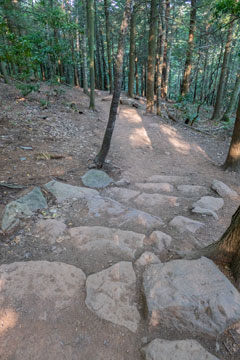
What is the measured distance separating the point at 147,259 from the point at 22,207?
216 cm

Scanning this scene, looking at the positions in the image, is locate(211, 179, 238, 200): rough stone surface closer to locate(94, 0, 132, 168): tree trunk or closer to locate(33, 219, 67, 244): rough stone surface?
locate(94, 0, 132, 168): tree trunk

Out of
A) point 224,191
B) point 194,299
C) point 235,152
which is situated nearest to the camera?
point 194,299

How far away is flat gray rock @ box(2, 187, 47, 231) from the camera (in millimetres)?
3137

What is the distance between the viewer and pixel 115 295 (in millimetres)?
2180

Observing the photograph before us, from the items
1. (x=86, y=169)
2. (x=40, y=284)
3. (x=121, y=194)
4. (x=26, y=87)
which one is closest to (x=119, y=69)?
(x=86, y=169)

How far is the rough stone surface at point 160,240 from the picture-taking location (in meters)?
2.86

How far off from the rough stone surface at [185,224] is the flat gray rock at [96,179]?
78.8 inches

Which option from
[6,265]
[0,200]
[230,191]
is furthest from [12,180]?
[230,191]

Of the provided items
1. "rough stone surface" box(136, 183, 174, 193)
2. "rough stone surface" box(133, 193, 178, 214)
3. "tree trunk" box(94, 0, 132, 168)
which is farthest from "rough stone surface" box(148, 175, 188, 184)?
"tree trunk" box(94, 0, 132, 168)

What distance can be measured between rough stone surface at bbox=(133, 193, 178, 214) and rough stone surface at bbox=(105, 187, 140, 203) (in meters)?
0.15

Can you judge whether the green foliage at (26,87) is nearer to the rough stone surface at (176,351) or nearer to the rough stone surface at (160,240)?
the rough stone surface at (160,240)

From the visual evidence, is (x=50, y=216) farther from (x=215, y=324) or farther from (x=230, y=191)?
(x=230, y=191)

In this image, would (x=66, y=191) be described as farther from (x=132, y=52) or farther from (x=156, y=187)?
(x=132, y=52)

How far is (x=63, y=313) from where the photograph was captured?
203 cm
